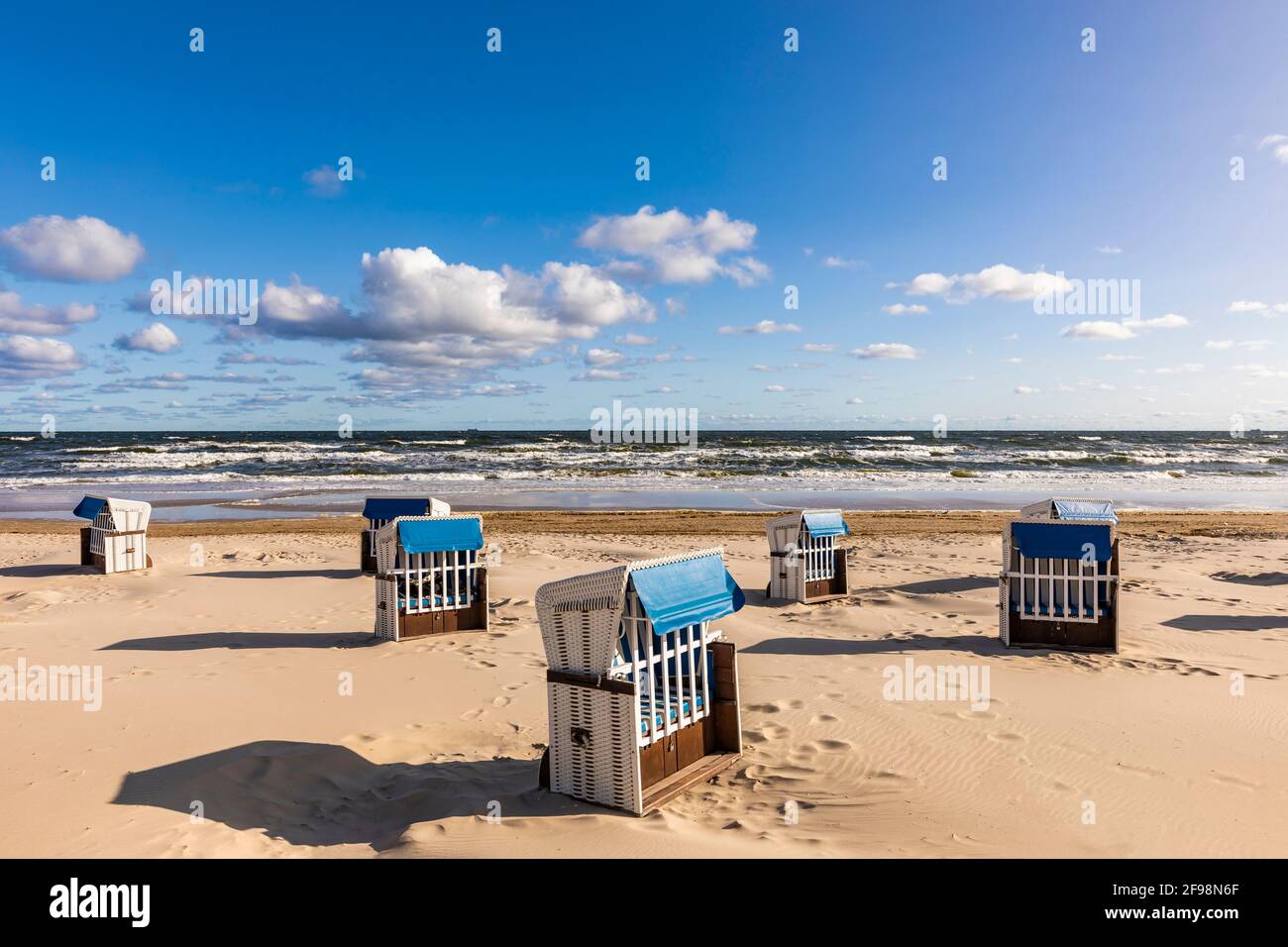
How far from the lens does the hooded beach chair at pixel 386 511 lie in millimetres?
15512

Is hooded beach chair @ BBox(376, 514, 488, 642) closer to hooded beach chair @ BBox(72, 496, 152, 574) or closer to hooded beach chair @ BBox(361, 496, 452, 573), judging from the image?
hooded beach chair @ BBox(361, 496, 452, 573)

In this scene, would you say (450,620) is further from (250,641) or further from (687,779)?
(687,779)

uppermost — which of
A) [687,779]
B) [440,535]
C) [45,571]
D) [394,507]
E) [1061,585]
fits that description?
[394,507]

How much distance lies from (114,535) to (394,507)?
571 centimetres

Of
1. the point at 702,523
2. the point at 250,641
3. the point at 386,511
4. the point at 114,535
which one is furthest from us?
the point at 702,523

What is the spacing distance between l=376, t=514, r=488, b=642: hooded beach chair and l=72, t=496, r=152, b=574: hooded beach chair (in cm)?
810

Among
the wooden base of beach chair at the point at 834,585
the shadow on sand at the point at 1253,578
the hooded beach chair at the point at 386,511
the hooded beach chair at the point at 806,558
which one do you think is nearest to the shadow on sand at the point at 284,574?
the hooded beach chair at the point at 386,511

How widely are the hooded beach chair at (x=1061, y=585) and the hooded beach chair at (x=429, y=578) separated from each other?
780 centimetres

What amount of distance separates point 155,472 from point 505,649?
5164 centimetres

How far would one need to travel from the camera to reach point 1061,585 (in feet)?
35.6

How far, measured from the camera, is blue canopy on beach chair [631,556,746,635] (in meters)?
5.83

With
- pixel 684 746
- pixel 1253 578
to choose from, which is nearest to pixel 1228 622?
pixel 1253 578

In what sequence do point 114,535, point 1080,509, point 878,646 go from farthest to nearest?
point 114,535, point 1080,509, point 878,646

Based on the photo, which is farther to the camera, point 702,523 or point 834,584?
point 702,523
